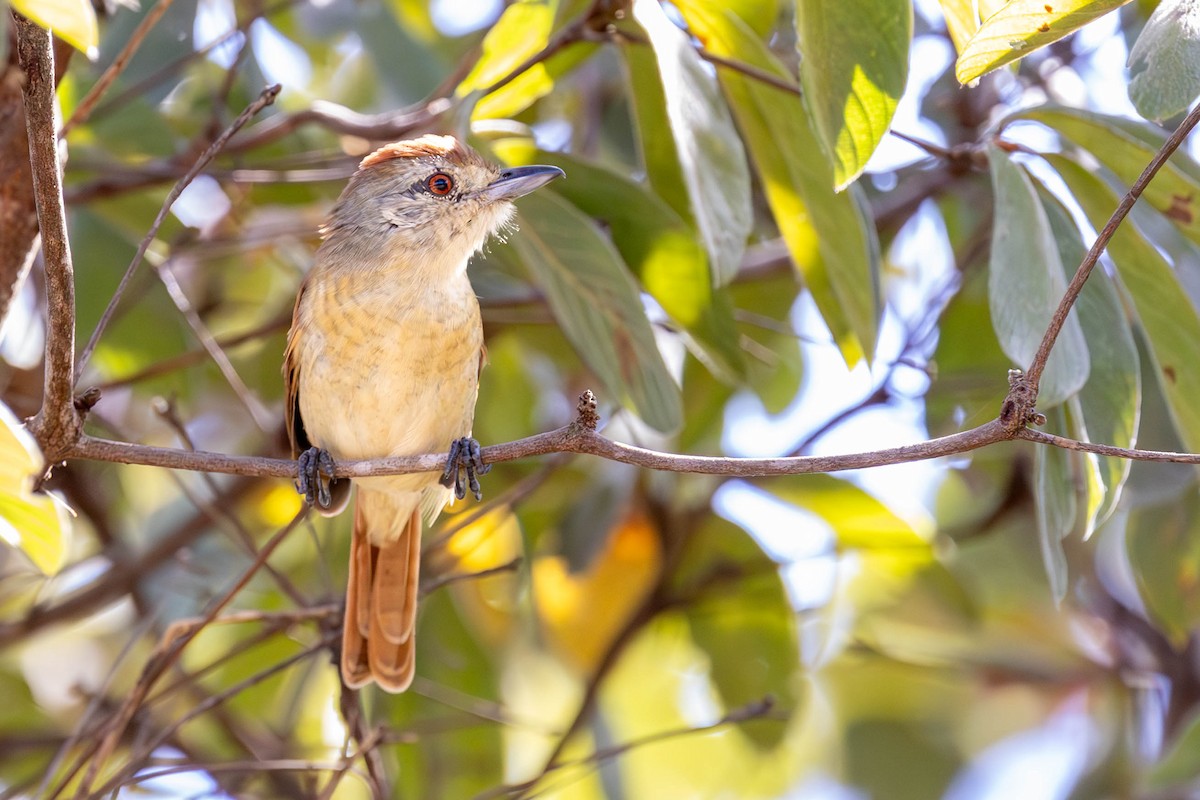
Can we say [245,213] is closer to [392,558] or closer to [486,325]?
[486,325]

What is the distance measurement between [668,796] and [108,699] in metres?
2.20

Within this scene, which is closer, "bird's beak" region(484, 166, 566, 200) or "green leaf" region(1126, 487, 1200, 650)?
"bird's beak" region(484, 166, 566, 200)

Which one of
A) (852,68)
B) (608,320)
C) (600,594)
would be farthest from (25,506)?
(600,594)

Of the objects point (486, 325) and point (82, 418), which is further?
point (486, 325)

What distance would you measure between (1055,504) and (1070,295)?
0.78m

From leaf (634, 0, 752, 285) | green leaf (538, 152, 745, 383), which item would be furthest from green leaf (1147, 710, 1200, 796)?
leaf (634, 0, 752, 285)

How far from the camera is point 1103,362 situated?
102 inches

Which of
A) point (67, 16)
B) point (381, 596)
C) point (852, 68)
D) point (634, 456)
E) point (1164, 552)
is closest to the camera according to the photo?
point (67, 16)

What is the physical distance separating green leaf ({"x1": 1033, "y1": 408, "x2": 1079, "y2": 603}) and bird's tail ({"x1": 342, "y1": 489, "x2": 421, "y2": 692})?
1711 mm

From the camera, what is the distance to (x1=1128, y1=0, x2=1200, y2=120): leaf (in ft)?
6.30

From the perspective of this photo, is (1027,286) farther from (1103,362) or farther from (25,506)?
(25,506)

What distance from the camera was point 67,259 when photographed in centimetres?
202

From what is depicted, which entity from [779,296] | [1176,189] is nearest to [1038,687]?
[779,296]

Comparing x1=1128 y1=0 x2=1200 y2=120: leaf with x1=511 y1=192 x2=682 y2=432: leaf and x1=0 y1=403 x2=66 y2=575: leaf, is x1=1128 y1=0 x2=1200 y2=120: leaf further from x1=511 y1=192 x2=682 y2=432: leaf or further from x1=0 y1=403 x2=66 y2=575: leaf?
x1=0 y1=403 x2=66 y2=575: leaf
